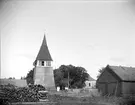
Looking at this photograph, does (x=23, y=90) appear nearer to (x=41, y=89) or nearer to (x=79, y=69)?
(x=41, y=89)

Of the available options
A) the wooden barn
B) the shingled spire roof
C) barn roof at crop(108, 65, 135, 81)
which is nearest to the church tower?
the shingled spire roof

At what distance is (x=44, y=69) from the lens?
155 ft

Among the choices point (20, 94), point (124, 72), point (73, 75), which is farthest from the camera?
point (73, 75)

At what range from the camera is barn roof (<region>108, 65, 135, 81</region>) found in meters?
34.0

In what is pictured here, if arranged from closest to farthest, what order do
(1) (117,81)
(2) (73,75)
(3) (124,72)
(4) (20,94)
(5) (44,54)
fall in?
(4) (20,94)
(1) (117,81)
(3) (124,72)
(5) (44,54)
(2) (73,75)

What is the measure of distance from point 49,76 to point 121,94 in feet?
59.9

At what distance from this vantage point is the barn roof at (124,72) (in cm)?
3399

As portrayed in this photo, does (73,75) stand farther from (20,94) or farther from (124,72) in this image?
(20,94)

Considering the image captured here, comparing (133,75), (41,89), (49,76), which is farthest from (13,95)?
(49,76)

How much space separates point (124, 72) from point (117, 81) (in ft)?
8.15

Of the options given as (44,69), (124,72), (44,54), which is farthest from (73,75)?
(124,72)

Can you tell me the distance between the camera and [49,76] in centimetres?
4631

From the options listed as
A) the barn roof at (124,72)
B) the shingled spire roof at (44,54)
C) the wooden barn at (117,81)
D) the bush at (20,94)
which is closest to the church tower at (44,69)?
the shingled spire roof at (44,54)

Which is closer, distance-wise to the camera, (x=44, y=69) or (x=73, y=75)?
(x=44, y=69)
